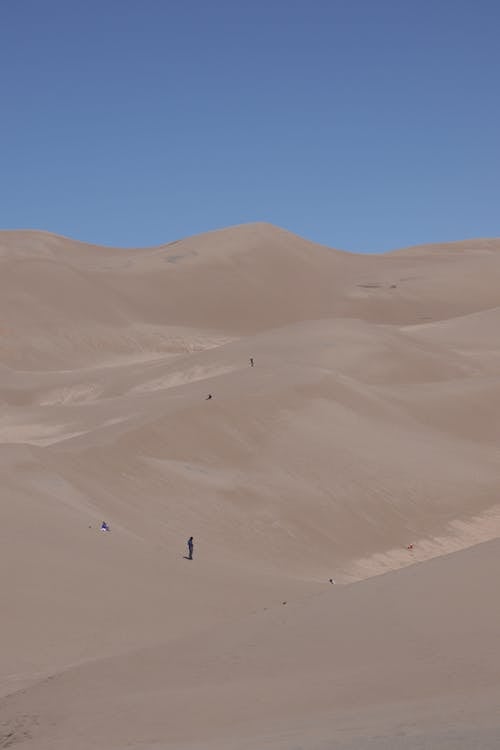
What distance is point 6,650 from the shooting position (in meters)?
12.9

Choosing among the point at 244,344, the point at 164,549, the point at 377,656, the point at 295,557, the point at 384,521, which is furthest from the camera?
the point at 244,344

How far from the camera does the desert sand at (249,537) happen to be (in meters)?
9.32

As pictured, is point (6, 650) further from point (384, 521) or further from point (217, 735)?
point (384, 521)

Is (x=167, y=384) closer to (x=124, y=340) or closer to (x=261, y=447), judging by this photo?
(x=261, y=447)

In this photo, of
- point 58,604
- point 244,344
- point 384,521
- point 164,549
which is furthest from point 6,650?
point 244,344

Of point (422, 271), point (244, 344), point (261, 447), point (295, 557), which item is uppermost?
point (422, 271)

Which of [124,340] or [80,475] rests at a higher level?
[124,340]

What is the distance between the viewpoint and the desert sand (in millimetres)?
9320

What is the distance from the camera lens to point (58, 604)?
47.2ft

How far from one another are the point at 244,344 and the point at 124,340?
594 inches

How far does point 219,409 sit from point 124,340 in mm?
29602

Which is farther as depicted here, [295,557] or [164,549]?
[295,557]

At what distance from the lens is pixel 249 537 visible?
21.6 metres

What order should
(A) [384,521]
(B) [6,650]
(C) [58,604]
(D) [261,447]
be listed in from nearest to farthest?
(B) [6,650] → (C) [58,604] → (A) [384,521] → (D) [261,447]
